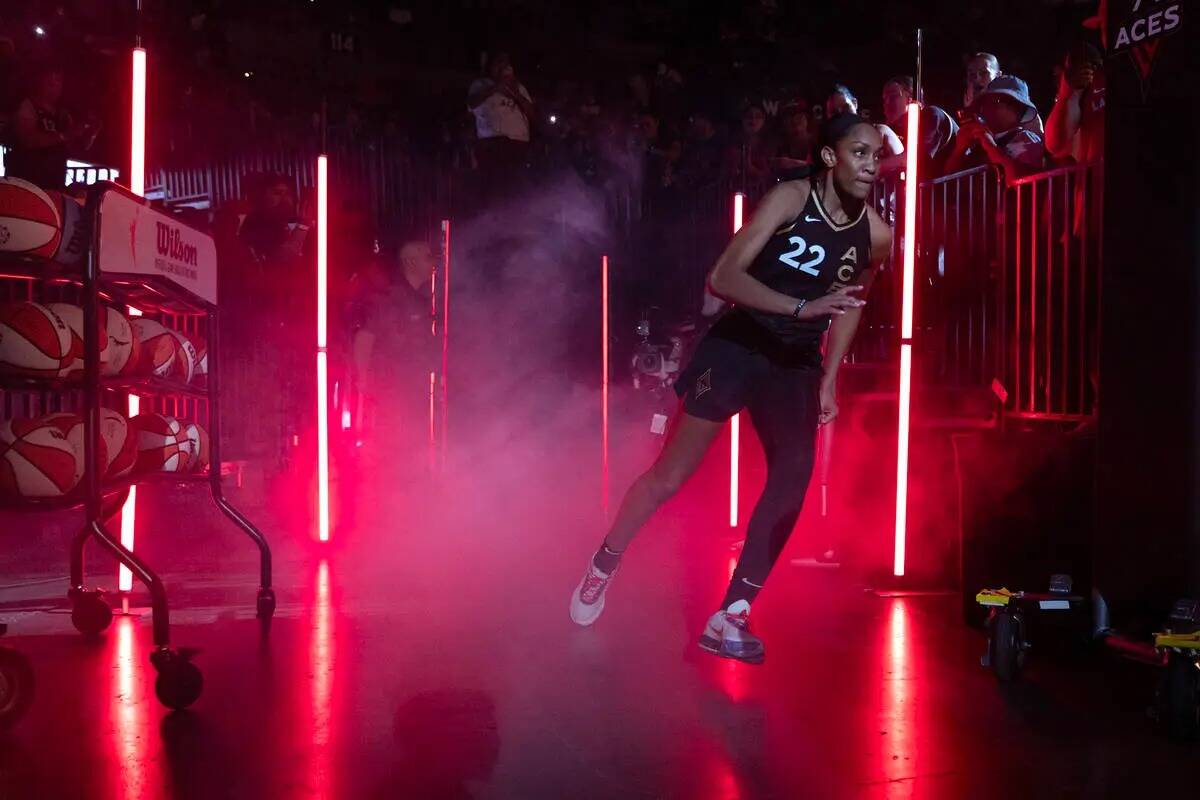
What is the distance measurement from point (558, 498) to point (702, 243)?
135 inches

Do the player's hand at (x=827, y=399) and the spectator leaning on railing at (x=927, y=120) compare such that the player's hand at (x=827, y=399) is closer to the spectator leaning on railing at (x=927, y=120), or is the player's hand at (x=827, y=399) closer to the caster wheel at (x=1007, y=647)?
the caster wheel at (x=1007, y=647)

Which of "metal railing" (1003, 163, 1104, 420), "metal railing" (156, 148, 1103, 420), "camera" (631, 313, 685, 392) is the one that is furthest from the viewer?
"camera" (631, 313, 685, 392)

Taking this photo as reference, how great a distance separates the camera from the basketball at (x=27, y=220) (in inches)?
115

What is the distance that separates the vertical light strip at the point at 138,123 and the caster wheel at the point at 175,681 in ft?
6.13

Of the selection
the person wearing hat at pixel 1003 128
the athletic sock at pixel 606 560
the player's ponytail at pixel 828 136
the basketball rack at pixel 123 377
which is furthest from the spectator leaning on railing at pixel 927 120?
the basketball rack at pixel 123 377

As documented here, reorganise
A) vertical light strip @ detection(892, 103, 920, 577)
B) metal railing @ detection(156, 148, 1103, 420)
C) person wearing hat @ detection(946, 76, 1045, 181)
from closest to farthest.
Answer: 1. metal railing @ detection(156, 148, 1103, 420)
2. vertical light strip @ detection(892, 103, 920, 577)
3. person wearing hat @ detection(946, 76, 1045, 181)

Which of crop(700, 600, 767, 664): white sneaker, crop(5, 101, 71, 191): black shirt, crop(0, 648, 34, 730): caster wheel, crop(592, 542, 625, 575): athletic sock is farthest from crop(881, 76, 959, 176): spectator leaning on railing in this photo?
crop(5, 101, 71, 191): black shirt

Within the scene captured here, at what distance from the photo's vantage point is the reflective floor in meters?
2.46

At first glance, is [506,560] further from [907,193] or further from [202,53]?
[202,53]

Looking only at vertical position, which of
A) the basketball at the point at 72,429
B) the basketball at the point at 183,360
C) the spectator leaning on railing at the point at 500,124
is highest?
the spectator leaning on railing at the point at 500,124

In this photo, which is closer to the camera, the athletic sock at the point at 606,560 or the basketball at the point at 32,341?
the basketball at the point at 32,341

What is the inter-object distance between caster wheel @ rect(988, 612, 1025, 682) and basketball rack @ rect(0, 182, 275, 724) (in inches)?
96.1

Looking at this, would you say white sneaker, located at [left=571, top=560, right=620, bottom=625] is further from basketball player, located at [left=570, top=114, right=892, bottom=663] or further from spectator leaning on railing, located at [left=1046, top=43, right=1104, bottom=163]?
spectator leaning on railing, located at [left=1046, top=43, right=1104, bottom=163]

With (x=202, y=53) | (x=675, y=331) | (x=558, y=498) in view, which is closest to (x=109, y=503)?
(x=558, y=498)
